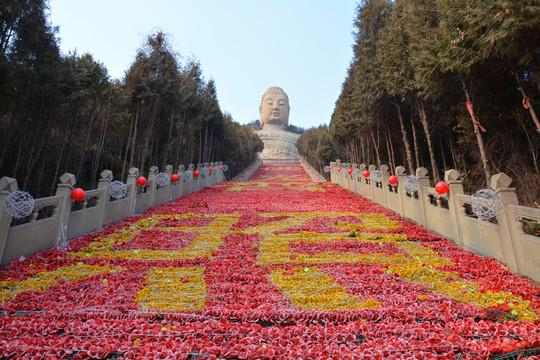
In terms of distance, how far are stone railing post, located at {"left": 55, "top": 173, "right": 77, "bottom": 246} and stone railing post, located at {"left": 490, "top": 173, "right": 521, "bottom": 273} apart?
7.18 metres

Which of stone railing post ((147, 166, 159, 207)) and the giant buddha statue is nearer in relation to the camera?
stone railing post ((147, 166, 159, 207))

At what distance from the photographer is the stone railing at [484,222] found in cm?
355

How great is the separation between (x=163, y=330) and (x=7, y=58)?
671 centimetres

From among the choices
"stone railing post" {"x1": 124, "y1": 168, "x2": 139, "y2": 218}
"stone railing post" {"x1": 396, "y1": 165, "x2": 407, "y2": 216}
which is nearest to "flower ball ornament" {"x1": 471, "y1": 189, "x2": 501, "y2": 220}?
"stone railing post" {"x1": 396, "y1": 165, "x2": 407, "y2": 216}

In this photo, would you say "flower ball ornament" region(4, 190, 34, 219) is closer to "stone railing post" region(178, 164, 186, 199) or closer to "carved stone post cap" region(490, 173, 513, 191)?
"carved stone post cap" region(490, 173, 513, 191)

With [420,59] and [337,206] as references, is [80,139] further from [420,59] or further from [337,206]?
[420,59]

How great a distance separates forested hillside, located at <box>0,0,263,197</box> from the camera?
242 inches

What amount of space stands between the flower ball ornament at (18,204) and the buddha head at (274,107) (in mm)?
57266

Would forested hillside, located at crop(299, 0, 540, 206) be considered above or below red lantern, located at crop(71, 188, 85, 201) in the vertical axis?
above

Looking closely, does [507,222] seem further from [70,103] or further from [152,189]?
[70,103]

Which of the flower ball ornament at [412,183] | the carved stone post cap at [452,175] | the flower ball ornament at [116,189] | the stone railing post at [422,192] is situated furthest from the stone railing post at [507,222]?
the flower ball ornament at [116,189]

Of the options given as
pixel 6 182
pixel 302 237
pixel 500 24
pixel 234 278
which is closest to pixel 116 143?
pixel 6 182

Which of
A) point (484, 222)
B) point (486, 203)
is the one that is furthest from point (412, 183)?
point (486, 203)

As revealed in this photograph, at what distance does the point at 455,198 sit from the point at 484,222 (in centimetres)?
85
